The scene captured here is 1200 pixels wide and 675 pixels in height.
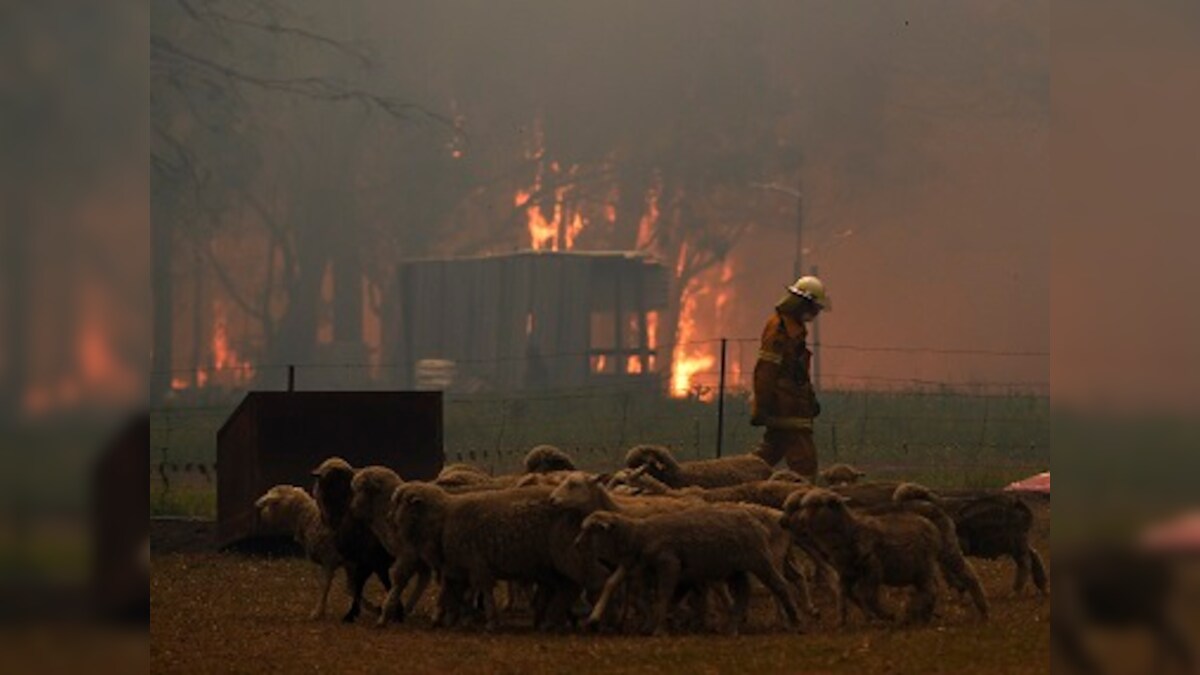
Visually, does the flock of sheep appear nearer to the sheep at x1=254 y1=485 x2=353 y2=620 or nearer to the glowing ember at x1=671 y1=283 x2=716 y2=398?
the sheep at x1=254 y1=485 x2=353 y2=620

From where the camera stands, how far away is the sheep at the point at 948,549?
1087 centimetres

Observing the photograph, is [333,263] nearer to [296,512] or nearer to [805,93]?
[805,93]

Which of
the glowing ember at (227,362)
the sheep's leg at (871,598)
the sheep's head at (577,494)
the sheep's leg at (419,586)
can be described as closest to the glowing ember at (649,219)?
the glowing ember at (227,362)

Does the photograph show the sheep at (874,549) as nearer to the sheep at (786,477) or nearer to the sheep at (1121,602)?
the sheep at (786,477)

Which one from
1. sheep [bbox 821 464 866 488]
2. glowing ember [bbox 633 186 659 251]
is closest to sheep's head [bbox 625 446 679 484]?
sheep [bbox 821 464 866 488]

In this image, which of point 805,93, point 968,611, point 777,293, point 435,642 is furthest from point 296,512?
point 805,93

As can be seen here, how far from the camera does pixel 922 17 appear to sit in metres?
25.3

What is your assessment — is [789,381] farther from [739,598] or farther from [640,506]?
[739,598]

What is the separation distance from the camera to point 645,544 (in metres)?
10.7

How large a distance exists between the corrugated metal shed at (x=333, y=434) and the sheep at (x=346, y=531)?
159 inches

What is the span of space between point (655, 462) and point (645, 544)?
2790mm

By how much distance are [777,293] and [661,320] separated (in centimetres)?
136

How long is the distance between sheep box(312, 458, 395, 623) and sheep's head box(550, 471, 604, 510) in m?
1.67

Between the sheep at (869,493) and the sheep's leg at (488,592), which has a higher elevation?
the sheep at (869,493)
